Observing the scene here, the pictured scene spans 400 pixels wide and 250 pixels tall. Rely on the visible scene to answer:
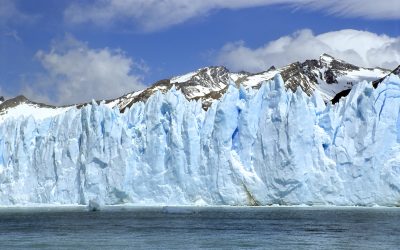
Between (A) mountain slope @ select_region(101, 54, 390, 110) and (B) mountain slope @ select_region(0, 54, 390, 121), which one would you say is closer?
(A) mountain slope @ select_region(101, 54, 390, 110)

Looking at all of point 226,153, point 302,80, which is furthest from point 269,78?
point 226,153

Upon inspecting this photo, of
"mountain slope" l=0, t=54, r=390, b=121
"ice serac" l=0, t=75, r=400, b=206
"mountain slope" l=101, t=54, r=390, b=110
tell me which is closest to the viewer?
"ice serac" l=0, t=75, r=400, b=206

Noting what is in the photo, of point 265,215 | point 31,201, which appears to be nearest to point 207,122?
point 265,215

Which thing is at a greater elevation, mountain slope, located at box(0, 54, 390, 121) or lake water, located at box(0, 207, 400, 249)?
mountain slope, located at box(0, 54, 390, 121)

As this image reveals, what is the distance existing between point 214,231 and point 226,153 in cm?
1773

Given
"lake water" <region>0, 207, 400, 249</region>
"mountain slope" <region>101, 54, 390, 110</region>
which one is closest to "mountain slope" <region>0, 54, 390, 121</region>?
"mountain slope" <region>101, 54, 390, 110</region>

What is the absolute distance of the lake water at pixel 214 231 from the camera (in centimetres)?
2450

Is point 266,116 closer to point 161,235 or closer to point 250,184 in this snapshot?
point 250,184

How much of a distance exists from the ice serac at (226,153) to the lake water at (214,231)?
13.5 feet

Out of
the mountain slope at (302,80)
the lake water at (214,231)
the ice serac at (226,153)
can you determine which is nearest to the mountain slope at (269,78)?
the mountain slope at (302,80)

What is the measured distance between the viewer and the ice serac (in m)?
44.6

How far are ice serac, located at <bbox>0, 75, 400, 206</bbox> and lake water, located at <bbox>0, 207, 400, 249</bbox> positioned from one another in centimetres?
412

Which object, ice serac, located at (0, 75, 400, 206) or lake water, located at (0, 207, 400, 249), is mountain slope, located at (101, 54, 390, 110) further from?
lake water, located at (0, 207, 400, 249)

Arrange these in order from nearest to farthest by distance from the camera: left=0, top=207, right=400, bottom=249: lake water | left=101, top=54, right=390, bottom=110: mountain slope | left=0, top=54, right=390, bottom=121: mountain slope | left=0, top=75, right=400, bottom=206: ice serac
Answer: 1. left=0, top=207, right=400, bottom=249: lake water
2. left=0, top=75, right=400, bottom=206: ice serac
3. left=101, top=54, right=390, bottom=110: mountain slope
4. left=0, top=54, right=390, bottom=121: mountain slope
